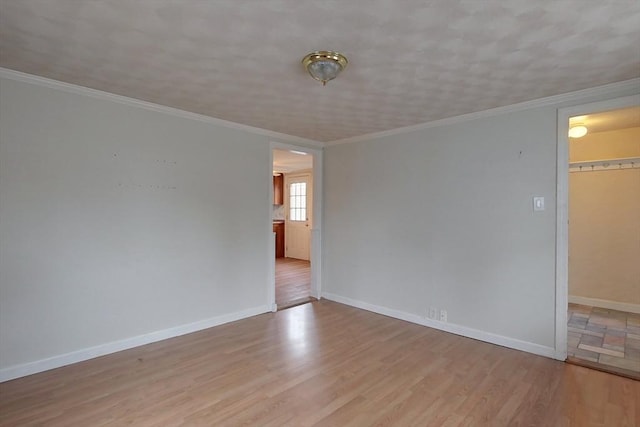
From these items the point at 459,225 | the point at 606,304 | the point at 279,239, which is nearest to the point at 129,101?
the point at 459,225

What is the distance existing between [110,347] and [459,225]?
359 centimetres

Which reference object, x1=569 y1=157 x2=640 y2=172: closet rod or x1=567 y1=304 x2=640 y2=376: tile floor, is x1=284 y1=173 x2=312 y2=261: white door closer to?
x1=569 y1=157 x2=640 y2=172: closet rod

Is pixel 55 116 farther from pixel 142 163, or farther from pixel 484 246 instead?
pixel 484 246

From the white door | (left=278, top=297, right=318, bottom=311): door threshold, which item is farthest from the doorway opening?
(left=278, top=297, right=318, bottom=311): door threshold

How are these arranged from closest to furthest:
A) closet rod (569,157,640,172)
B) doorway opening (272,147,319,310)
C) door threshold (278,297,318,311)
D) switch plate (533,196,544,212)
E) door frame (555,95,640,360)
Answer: door frame (555,95,640,360) → switch plate (533,196,544,212) → closet rod (569,157,640,172) → door threshold (278,297,318,311) → doorway opening (272,147,319,310)

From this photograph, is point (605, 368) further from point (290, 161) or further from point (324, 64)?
point (290, 161)

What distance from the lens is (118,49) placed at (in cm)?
206

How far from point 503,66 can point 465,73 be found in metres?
0.24

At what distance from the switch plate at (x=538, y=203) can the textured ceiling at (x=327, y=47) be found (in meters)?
0.92

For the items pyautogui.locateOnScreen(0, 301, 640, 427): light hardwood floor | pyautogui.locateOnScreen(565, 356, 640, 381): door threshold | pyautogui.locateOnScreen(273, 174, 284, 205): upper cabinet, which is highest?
pyautogui.locateOnScreen(273, 174, 284, 205): upper cabinet

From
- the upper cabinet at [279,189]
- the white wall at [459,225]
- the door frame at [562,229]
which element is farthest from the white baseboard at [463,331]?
the upper cabinet at [279,189]

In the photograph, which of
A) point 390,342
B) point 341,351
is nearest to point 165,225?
point 341,351

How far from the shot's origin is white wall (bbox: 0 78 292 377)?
8.15 ft

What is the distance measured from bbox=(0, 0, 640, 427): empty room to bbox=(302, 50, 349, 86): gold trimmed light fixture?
0.02m
